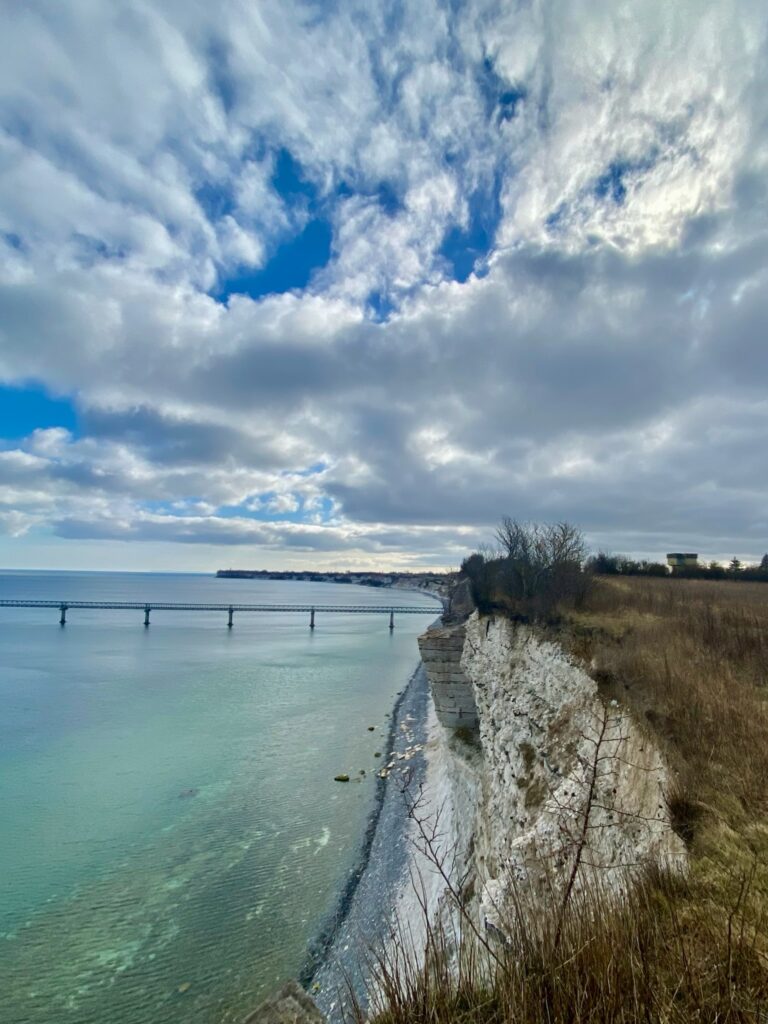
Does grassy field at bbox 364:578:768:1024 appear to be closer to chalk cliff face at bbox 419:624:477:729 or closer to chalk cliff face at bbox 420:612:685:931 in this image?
chalk cliff face at bbox 420:612:685:931

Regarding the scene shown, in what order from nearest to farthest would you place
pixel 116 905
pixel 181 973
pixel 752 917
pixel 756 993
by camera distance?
pixel 756 993 < pixel 752 917 < pixel 181 973 < pixel 116 905

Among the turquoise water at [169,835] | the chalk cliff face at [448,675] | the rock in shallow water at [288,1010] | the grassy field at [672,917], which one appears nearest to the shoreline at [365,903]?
the turquoise water at [169,835]

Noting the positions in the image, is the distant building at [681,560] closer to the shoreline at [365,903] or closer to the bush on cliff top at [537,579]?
the bush on cliff top at [537,579]

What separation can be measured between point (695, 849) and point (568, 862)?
6.93 feet

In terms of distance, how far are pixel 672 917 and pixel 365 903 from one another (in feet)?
42.3

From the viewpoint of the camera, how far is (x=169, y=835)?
17.3 m

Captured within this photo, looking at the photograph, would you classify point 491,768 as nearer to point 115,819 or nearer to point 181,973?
point 181,973

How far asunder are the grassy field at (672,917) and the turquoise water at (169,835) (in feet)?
22.4

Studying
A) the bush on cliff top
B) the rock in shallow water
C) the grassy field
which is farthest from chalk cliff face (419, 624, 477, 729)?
the rock in shallow water

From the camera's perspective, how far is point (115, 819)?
1847 cm

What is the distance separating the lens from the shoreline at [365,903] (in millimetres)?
10648

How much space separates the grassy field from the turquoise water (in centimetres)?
683

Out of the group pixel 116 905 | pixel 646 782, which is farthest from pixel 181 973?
pixel 646 782

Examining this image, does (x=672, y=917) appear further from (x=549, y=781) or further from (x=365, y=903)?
(x=365, y=903)
